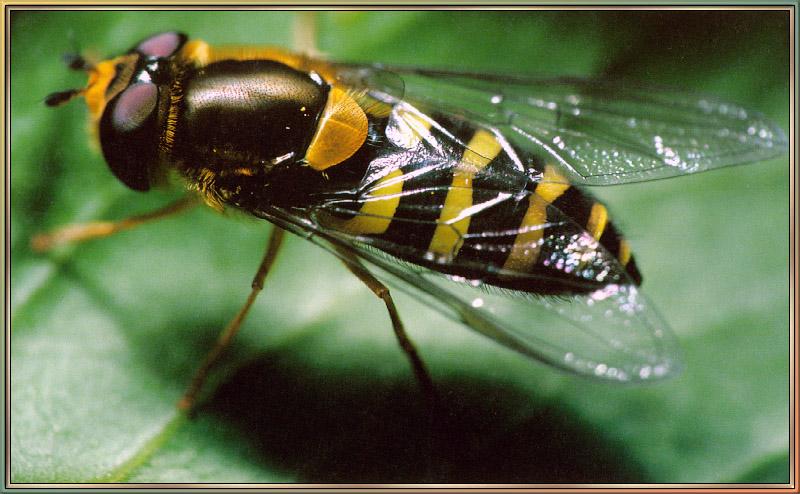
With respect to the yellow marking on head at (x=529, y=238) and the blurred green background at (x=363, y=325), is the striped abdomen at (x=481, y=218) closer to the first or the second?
the yellow marking on head at (x=529, y=238)

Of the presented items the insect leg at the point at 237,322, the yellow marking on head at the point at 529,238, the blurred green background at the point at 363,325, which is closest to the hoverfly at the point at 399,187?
the yellow marking on head at the point at 529,238

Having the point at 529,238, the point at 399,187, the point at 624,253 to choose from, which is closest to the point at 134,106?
the point at 399,187

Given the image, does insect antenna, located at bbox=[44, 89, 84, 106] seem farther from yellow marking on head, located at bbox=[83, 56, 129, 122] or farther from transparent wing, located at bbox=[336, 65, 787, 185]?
transparent wing, located at bbox=[336, 65, 787, 185]

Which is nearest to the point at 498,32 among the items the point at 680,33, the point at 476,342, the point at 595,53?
the point at 595,53

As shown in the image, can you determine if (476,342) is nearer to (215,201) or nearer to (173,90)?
(215,201)

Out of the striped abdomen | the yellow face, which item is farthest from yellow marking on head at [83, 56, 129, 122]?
the striped abdomen

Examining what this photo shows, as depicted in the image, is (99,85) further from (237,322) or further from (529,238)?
(529,238)

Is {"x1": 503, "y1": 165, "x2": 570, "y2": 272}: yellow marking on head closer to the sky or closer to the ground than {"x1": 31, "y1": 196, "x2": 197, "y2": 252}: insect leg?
closer to the sky
